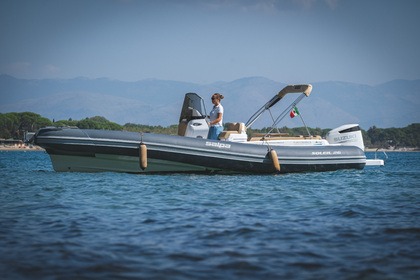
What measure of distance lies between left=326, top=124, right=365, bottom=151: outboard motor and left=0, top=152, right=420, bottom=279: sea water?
7.44 metres

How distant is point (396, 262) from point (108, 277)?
269 cm

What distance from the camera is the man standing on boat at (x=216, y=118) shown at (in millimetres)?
16159

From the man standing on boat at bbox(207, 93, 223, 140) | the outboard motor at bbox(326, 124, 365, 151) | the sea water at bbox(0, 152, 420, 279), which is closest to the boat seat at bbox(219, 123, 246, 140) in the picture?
the man standing on boat at bbox(207, 93, 223, 140)

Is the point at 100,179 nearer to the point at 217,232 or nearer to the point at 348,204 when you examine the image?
the point at 348,204

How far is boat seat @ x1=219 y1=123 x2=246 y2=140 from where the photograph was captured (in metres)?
17.0

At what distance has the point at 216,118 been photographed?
54.3 feet

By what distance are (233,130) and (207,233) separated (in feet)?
36.1

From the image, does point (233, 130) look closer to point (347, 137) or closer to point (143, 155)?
point (143, 155)

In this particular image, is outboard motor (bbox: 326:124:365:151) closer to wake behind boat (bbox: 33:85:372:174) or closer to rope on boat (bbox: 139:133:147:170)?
wake behind boat (bbox: 33:85:372:174)

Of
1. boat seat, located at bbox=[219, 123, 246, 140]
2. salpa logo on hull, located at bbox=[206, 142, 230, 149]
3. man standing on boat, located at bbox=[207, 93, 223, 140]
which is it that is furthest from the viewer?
boat seat, located at bbox=[219, 123, 246, 140]

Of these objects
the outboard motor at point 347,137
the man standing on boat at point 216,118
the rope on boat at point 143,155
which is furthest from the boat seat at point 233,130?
the outboard motor at point 347,137

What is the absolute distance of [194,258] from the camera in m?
Answer: 5.58

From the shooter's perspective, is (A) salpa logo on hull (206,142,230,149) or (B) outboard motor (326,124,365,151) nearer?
(A) salpa logo on hull (206,142,230,149)

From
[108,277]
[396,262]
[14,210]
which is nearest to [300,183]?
[14,210]
